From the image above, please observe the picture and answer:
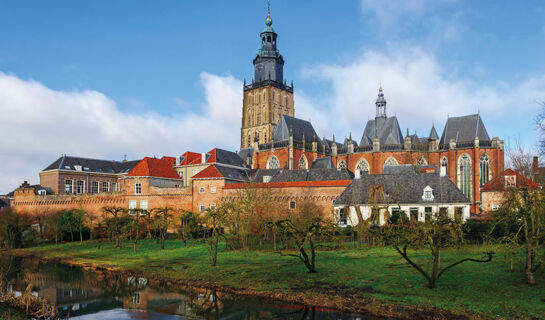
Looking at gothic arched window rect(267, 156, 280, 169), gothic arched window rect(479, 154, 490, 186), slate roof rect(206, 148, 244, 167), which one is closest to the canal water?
slate roof rect(206, 148, 244, 167)

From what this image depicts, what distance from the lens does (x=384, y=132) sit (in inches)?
2886

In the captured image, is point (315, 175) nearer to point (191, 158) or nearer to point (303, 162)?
point (303, 162)

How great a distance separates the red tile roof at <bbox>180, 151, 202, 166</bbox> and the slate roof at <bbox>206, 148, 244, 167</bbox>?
249 centimetres

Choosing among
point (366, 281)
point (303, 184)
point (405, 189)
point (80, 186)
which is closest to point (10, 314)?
point (366, 281)

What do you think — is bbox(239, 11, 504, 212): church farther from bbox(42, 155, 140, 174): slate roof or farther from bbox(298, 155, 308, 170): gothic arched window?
bbox(42, 155, 140, 174): slate roof

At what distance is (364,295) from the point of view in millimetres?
19562

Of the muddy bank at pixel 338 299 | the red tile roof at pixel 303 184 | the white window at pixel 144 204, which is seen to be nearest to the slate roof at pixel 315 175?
the red tile roof at pixel 303 184

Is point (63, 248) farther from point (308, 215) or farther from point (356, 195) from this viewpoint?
point (356, 195)

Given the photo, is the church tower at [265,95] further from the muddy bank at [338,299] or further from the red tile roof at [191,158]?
the muddy bank at [338,299]

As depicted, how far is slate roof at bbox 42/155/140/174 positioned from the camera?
7777 cm

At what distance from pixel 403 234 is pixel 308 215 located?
23731mm

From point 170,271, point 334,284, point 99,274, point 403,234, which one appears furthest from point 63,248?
point 403,234

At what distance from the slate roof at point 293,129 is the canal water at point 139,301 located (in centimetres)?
5078

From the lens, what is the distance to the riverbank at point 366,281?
17375 mm
